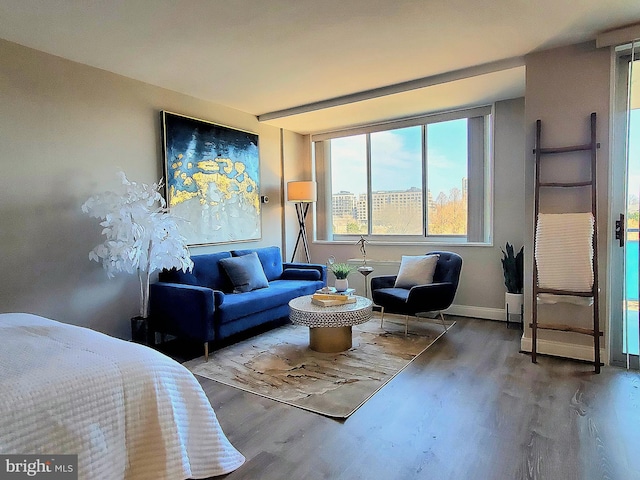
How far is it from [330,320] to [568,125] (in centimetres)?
256

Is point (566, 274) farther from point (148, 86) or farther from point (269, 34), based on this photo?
point (148, 86)

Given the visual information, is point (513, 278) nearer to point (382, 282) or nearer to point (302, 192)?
point (382, 282)

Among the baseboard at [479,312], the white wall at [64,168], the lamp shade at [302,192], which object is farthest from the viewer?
the lamp shade at [302,192]

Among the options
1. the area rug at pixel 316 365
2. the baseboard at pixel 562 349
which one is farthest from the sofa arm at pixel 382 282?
the baseboard at pixel 562 349

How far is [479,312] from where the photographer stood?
4.60 meters

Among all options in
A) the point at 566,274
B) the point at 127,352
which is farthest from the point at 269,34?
the point at 566,274

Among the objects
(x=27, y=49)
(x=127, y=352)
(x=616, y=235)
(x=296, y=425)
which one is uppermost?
(x=27, y=49)

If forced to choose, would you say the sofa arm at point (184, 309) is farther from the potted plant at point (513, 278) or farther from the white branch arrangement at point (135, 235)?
the potted plant at point (513, 278)

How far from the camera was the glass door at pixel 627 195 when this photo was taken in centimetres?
299

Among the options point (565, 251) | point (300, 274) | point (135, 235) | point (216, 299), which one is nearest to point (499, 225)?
point (565, 251)

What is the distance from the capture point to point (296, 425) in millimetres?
2246

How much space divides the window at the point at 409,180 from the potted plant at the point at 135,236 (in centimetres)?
289

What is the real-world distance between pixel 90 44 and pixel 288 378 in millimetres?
2969

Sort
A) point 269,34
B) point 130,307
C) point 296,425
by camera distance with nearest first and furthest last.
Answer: point 296,425 → point 269,34 → point 130,307
